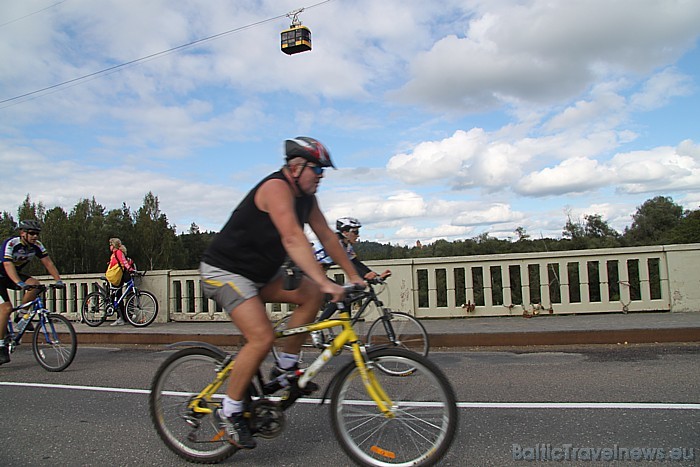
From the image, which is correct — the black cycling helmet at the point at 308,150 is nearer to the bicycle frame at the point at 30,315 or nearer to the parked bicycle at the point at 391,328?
the parked bicycle at the point at 391,328

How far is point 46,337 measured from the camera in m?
7.17

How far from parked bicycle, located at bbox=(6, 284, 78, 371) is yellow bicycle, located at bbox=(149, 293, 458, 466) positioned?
433cm

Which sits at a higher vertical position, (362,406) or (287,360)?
(287,360)

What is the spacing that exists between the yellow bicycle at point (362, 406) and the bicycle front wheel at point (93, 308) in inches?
392

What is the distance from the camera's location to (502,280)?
34.8 ft

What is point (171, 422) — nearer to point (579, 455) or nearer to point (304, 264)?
point (304, 264)

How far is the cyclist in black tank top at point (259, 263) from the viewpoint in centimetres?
319

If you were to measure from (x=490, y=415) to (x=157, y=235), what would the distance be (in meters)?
111

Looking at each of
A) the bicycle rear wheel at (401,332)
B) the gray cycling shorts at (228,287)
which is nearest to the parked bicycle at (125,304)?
the bicycle rear wheel at (401,332)

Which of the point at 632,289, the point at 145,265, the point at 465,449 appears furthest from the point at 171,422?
the point at 145,265

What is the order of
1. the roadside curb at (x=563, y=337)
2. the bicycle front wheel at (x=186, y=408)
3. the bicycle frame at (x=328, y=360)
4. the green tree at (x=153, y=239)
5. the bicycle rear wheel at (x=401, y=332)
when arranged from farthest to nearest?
1. the green tree at (x=153, y=239)
2. the roadside curb at (x=563, y=337)
3. the bicycle rear wheel at (x=401, y=332)
4. the bicycle front wheel at (x=186, y=408)
5. the bicycle frame at (x=328, y=360)

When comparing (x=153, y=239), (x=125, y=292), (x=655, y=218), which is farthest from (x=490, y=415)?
(x=153, y=239)

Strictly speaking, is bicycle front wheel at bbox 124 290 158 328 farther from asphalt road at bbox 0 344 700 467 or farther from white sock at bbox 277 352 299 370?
white sock at bbox 277 352 299 370

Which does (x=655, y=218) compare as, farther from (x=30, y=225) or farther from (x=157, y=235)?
(x=157, y=235)
